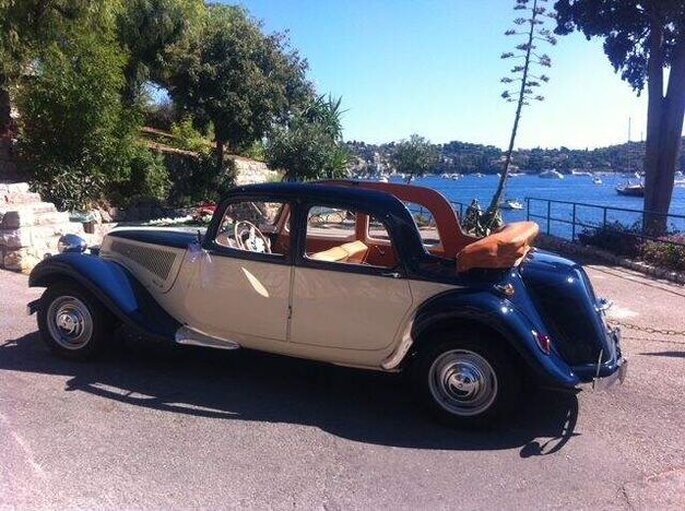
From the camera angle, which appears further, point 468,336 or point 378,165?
point 378,165

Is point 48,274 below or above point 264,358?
above

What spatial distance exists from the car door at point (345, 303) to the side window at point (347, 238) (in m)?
0.11

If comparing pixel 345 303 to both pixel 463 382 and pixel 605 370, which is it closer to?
pixel 463 382

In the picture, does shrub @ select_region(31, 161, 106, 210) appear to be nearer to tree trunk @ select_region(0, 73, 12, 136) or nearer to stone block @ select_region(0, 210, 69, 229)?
tree trunk @ select_region(0, 73, 12, 136)

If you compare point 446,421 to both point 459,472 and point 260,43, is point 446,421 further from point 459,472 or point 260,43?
point 260,43

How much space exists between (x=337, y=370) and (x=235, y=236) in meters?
1.42

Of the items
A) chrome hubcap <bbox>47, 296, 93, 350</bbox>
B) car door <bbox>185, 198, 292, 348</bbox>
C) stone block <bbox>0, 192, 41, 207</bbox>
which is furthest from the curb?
stone block <bbox>0, 192, 41, 207</bbox>

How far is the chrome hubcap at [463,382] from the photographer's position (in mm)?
4484

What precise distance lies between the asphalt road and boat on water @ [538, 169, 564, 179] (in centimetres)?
10194

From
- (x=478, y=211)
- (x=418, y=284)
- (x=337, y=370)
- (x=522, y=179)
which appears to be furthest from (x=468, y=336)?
(x=522, y=179)

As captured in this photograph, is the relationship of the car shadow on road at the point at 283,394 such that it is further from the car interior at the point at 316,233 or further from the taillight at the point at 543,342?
the car interior at the point at 316,233

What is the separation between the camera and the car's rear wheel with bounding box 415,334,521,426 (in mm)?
4441

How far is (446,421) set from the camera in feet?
15.0

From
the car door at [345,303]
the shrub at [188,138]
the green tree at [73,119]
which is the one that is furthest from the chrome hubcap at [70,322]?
the shrub at [188,138]
